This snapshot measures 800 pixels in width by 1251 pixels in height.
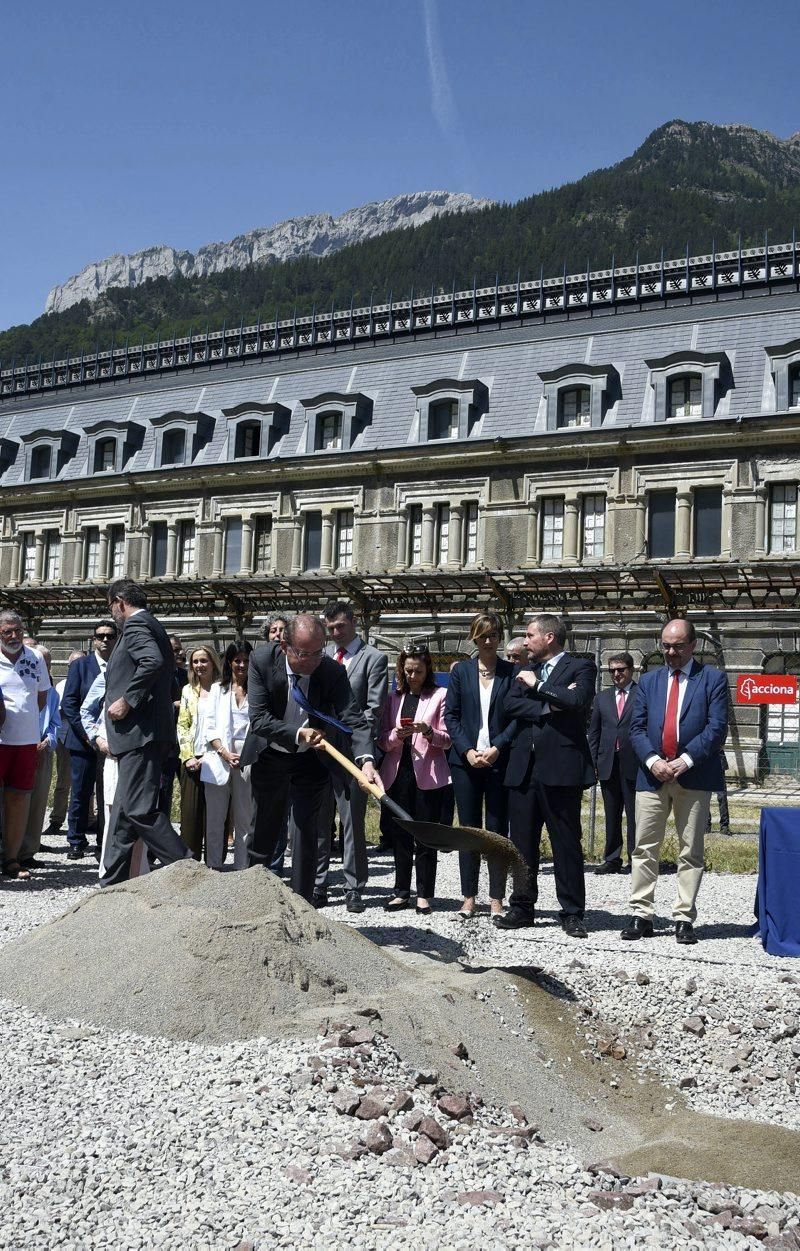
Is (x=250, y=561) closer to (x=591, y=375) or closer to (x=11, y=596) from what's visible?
(x=11, y=596)

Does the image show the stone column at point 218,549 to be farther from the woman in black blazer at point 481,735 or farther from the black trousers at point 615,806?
the woman in black blazer at point 481,735

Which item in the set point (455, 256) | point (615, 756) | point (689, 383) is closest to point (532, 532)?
point (689, 383)

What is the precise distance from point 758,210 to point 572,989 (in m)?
100.0

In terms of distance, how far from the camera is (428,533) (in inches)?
1352

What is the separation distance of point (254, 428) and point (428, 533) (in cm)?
817

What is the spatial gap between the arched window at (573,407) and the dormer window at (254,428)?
387 inches

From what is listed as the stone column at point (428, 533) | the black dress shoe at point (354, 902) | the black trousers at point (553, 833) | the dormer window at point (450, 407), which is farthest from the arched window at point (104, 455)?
the black trousers at point (553, 833)

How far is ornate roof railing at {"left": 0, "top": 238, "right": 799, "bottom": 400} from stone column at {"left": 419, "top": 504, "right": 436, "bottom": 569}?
6.91 metres

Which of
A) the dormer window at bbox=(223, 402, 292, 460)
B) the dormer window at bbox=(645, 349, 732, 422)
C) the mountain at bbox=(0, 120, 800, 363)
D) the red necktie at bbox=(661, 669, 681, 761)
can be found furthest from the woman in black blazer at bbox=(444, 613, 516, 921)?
the mountain at bbox=(0, 120, 800, 363)

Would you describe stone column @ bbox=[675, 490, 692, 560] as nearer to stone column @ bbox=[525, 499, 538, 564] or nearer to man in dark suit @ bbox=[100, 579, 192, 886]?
stone column @ bbox=[525, 499, 538, 564]

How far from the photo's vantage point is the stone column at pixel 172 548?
127ft

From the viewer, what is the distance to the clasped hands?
855 cm

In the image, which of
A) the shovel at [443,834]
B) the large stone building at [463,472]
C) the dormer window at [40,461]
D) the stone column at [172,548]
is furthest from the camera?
the dormer window at [40,461]

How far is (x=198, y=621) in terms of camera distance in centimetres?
3644
